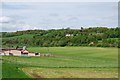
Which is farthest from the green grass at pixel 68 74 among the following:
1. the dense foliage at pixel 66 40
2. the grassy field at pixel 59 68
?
the dense foliage at pixel 66 40

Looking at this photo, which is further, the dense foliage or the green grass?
the dense foliage

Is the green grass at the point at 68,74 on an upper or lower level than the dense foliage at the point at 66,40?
lower

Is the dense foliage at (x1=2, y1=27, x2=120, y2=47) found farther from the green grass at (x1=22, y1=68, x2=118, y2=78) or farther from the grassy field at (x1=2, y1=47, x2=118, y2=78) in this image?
the green grass at (x1=22, y1=68, x2=118, y2=78)

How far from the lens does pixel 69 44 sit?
6781 cm

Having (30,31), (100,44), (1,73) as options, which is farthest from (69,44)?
(1,73)

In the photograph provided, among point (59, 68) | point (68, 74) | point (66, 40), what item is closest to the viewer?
point (68, 74)

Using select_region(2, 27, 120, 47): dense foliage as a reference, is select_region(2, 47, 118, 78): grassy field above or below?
below

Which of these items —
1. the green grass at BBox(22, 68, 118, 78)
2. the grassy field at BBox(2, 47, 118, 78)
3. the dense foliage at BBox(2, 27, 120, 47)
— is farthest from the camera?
the dense foliage at BBox(2, 27, 120, 47)

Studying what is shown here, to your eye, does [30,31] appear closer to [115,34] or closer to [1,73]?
[115,34]

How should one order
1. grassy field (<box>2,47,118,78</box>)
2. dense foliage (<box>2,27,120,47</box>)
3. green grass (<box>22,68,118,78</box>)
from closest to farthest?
green grass (<box>22,68,118,78</box>)
grassy field (<box>2,47,118,78</box>)
dense foliage (<box>2,27,120,47</box>)

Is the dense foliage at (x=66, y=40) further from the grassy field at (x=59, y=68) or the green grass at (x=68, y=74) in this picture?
the green grass at (x=68, y=74)

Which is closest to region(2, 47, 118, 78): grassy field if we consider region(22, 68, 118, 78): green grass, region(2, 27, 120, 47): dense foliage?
region(22, 68, 118, 78): green grass

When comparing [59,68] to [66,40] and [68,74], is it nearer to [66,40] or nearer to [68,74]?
[68,74]

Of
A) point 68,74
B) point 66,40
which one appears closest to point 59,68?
point 68,74
